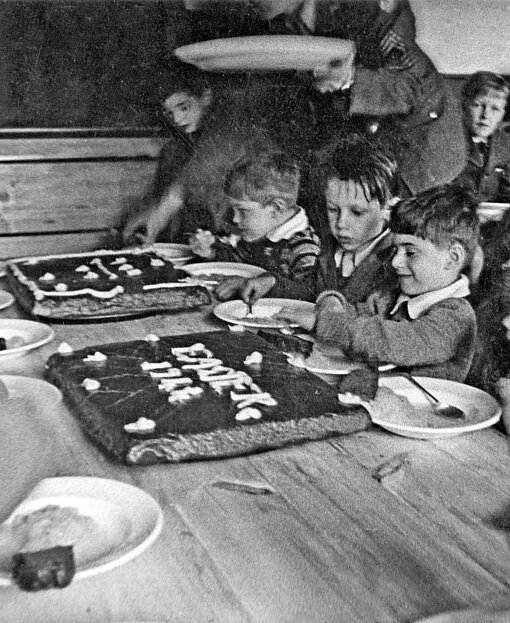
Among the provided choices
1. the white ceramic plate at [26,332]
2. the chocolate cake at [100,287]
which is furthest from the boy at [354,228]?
the white ceramic plate at [26,332]

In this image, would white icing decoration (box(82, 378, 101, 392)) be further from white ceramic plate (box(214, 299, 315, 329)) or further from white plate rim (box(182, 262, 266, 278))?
white plate rim (box(182, 262, 266, 278))

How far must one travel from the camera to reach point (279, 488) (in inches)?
46.7

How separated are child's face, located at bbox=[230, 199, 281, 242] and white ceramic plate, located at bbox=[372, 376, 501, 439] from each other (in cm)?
120

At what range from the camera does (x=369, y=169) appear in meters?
2.24

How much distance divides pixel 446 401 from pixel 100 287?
3.32 ft

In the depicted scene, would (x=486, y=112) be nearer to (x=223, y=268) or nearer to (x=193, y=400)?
(x=223, y=268)

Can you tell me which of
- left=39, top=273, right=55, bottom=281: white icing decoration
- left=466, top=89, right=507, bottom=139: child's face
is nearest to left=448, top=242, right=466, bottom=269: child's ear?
left=466, top=89, right=507, bottom=139: child's face

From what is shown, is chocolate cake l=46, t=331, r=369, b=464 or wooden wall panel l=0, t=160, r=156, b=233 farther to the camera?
wooden wall panel l=0, t=160, r=156, b=233

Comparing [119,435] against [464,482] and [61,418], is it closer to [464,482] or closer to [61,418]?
[61,418]

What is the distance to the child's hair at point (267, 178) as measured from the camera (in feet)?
8.74

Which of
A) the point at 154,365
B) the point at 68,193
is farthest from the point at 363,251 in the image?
the point at 68,193

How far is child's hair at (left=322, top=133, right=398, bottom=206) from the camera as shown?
7.32 ft

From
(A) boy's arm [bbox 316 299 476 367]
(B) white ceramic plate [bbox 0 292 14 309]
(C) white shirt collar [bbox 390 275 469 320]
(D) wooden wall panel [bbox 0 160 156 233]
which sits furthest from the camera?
(D) wooden wall panel [bbox 0 160 156 233]

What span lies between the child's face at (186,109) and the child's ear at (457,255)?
168 centimetres
